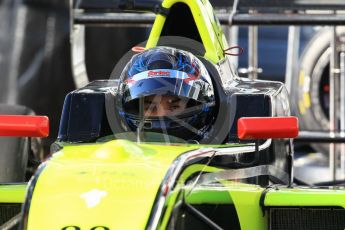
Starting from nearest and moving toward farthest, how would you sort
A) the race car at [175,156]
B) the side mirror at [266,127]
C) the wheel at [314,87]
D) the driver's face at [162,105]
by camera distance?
the race car at [175,156]
the side mirror at [266,127]
the driver's face at [162,105]
the wheel at [314,87]

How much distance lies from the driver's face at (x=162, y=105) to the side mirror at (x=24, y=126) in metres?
0.59

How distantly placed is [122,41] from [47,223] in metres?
8.66

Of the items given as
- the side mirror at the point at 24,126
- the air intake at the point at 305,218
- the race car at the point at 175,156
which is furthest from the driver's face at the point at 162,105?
the air intake at the point at 305,218

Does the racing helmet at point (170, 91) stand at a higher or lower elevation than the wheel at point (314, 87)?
higher

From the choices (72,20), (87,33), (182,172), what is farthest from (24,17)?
(182,172)

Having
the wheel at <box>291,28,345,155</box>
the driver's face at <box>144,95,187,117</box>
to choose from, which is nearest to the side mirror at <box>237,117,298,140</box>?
the driver's face at <box>144,95,187,117</box>

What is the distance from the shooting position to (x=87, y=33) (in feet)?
43.7

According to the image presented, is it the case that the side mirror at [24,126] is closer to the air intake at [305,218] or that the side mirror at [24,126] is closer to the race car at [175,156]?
the race car at [175,156]

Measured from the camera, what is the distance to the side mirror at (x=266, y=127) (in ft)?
17.3

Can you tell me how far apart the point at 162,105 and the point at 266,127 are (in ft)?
2.48

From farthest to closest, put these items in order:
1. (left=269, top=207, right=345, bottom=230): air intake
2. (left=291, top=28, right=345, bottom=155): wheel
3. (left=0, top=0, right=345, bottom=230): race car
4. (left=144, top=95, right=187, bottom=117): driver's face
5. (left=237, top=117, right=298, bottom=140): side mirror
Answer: (left=291, top=28, right=345, bottom=155): wheel, (left=144, top=95, right=187, bottom=117): driver's face, (left=269, top=207, right=345, bottom=230): air intake, (left=237, top=117, right=298, bottom=140): side mirror, (left=0, top=0, right=345, bottom=230): race car

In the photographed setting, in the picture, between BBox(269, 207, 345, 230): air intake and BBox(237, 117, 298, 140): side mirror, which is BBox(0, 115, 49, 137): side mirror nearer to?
BBox(237, 117, 298, 140): side mirror

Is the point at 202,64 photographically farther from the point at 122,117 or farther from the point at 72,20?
the point at 72,20

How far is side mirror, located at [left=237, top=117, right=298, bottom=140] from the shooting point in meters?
5.27
